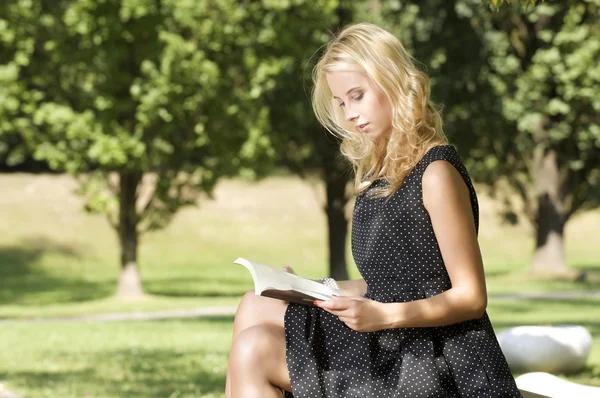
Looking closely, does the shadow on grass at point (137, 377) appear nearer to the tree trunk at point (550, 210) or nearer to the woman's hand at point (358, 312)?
the woman's hand at point (358, 312)

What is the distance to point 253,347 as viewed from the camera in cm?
317

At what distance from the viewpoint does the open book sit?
305 centimetres

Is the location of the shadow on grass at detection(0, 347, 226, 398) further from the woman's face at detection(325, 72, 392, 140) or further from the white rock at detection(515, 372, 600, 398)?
the woman's face at detection(325, 72, 392, 140)

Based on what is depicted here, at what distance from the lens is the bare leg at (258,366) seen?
3.14m

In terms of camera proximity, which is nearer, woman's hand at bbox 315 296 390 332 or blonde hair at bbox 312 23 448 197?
woman's hand at bbox 315 296 390 332

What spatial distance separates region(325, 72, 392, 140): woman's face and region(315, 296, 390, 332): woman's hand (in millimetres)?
677

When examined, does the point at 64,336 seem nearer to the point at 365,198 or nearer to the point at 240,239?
the point at 365,198

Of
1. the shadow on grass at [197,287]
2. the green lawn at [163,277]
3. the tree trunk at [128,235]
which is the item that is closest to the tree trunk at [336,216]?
the green lawn at [163,277]

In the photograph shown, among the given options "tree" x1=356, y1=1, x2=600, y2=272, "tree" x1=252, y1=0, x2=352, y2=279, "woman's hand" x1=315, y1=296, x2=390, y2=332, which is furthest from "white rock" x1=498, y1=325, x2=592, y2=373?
"tree" x1=356, y1=1, x2=600, y2=272

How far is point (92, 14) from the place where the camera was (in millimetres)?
18922

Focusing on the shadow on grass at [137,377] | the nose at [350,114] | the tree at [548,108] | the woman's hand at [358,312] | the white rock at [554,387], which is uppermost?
the tree at [548,108]

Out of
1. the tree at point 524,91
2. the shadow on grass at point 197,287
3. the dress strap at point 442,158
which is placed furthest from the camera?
the tree at point 524,91

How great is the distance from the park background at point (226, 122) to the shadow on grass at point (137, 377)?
0.93 meters

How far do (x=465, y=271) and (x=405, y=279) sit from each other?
0.24m
